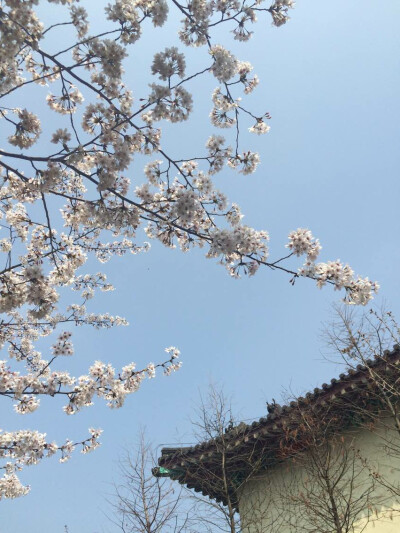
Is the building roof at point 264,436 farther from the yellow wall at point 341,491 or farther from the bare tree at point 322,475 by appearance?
the yellow wall at point 341,491

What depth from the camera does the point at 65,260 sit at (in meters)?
6.14

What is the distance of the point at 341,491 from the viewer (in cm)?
648

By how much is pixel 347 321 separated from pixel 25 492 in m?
8.06

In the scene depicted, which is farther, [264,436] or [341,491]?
[264,436]

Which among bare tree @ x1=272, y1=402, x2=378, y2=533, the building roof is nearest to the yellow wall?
bare tree @ x1=272, y1=402, x2=378, y2=533

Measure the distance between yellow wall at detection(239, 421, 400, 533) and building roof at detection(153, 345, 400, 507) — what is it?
1.09 ft

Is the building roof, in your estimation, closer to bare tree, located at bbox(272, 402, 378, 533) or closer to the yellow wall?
bare tree, located at bbox(272, 402, 378, 533)

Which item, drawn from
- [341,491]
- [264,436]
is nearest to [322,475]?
[341,491]

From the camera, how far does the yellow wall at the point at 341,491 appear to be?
21.4 ft

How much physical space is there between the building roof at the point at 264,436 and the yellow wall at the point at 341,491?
33cm

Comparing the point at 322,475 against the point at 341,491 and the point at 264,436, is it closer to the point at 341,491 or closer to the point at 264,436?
the point at 341,491

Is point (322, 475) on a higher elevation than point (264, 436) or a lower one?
lower

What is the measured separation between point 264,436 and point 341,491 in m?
1.55

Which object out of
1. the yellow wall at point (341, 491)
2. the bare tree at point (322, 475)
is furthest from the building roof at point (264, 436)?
the yellow wall at point (341, 491)
